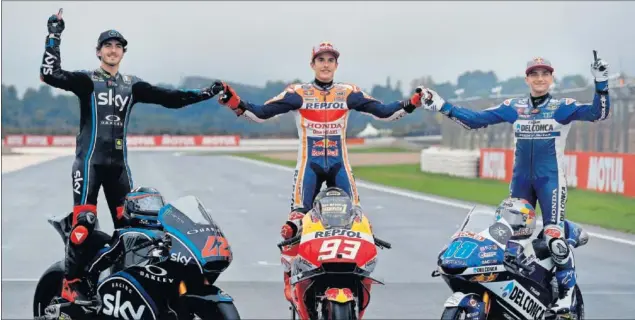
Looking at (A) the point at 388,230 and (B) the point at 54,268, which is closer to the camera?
(B) the point at 54,268

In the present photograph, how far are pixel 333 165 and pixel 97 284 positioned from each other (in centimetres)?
211

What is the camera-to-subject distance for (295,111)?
8.00 meters

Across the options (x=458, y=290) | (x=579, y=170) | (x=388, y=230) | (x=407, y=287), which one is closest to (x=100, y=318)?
(x=458, y=290)

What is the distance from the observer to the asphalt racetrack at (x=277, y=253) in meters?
8.73

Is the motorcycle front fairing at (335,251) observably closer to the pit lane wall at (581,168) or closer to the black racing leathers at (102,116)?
the black racing leathers at (102,116)

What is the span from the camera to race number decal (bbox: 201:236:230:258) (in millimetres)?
5676

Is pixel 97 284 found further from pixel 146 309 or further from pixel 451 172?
pixel 451 172

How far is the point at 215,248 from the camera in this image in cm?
573

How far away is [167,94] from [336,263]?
7.24 feet

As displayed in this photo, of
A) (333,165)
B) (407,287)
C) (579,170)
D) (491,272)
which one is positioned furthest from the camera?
(579,170)

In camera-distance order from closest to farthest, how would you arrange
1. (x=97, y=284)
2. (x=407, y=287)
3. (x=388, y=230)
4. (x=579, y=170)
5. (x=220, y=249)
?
(x=220, y=249)
(x=97, y=284)
(x=407, y=287)
(x=388, y=230)
(x=579, y=170)

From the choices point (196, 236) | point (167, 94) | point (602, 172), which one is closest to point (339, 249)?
point (196, 236)

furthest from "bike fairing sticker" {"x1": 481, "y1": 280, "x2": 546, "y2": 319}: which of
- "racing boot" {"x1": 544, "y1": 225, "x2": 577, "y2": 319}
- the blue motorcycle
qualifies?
"racing boot" {"x1": 544, "y1": 225, "x2": 577, "y2": 319}

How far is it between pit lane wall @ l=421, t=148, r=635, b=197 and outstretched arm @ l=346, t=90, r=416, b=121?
7746 millimetres
